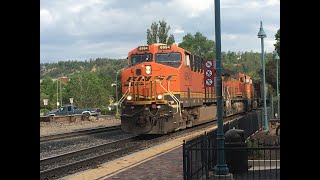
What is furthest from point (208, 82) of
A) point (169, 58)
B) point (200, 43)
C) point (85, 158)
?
point (200, 43)

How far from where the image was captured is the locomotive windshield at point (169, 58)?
71.3ft

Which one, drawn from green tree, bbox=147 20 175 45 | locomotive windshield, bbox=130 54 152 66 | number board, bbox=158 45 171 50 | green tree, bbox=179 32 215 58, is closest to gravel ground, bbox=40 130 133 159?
locomotive windshield, bbox=130 54 152 66

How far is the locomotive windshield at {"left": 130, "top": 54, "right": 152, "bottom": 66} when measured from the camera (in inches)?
862

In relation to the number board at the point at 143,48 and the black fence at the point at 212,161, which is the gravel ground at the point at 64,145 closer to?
the number board at the point at 143,48

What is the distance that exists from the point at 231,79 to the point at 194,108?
14175mm

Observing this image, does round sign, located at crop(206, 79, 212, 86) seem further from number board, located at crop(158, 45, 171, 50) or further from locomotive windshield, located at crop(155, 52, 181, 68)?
number board, located at crop(158, 45, 171, 50)

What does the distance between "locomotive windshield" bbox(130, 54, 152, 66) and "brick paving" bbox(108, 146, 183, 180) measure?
820cm

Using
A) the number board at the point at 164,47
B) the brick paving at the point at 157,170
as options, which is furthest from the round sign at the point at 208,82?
the number board at the point at 164,47

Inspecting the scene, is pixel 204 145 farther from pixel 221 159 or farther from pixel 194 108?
pixel 194 108

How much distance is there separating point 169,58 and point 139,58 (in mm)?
1560

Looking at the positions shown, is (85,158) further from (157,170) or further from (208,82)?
(208,82)

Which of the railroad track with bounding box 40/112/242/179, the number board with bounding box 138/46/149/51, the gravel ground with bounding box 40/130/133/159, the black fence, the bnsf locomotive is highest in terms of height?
the number board with bounding box 138/46/149/51

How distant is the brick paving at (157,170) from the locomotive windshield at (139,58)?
820 cm
